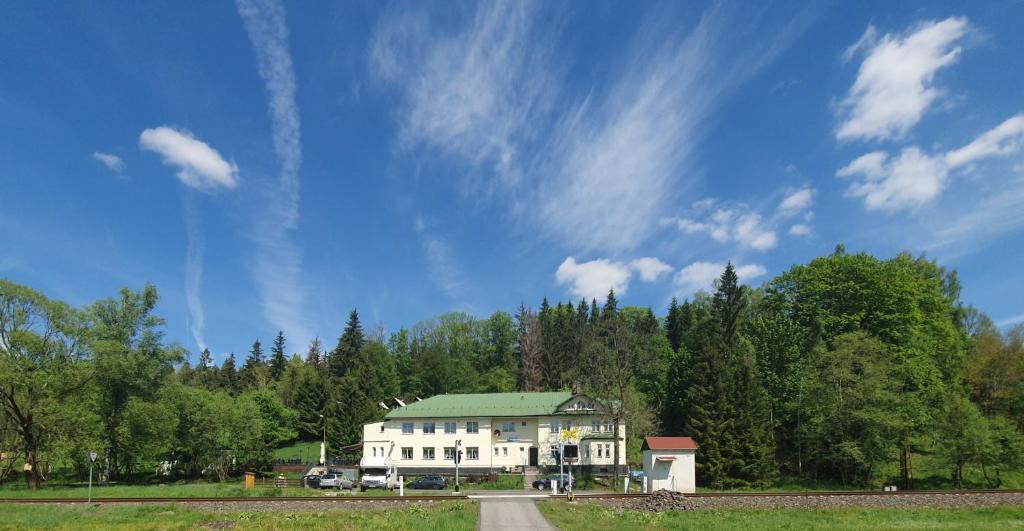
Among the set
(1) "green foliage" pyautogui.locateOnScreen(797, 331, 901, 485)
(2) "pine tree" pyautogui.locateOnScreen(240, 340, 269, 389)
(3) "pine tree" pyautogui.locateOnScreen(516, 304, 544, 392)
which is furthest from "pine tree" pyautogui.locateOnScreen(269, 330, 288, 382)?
(1) "green foliage" pyautogui.locateOnScreen(797, 331, 901, 485)

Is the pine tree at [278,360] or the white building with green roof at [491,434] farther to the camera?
the pine tree at [278,360]

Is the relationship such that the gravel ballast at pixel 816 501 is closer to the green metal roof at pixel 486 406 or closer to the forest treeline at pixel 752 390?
the forest treeline at pixel 752 390

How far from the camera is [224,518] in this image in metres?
26.0

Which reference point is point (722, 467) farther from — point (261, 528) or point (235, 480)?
point (235, 480)

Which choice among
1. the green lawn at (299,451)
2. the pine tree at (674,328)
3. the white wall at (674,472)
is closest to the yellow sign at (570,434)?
the white wall at (674,472)

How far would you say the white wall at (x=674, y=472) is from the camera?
34.4 m

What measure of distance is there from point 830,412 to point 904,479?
24.4 ft

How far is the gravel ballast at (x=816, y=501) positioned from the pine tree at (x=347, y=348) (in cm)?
6293

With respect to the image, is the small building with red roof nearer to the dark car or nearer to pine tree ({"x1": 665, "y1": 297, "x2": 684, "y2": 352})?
the dark car

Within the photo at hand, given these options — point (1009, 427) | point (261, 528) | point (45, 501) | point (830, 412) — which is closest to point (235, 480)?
point (45, 501)

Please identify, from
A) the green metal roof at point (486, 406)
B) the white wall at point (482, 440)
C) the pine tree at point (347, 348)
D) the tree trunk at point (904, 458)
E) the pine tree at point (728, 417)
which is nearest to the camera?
the tree trunk at point (904, 458)

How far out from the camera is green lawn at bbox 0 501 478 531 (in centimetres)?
2338

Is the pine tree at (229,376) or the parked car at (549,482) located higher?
the pine tree at (229,376)

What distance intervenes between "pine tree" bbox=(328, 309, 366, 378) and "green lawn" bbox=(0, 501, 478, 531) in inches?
2238
